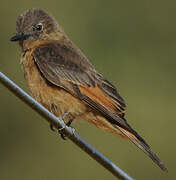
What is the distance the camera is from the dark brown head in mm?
6676

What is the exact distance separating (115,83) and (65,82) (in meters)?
3.17

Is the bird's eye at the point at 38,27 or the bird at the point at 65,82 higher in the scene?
the bird's eye at the point at 38,27

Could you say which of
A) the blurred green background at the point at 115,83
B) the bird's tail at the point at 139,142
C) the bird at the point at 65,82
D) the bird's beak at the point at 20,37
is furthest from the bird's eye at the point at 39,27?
the blurred green background at the point at 115,83

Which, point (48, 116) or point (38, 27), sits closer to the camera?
point (48, 116)

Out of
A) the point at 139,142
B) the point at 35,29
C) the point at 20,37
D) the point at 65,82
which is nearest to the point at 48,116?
the point at 139,142

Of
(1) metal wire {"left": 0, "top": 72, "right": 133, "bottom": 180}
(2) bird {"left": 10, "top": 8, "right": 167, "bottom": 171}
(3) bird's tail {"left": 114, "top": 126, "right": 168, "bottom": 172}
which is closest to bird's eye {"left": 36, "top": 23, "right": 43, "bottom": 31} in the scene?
(2) bird {"left": 10, "top": 8, "right": 167, "bottom": 171}

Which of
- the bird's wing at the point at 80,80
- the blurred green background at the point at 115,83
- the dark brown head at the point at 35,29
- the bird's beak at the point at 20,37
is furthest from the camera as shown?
the blurred green background at the point at 115,83

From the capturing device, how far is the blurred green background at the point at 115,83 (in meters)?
9.07

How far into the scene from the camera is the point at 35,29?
6840 millimetres

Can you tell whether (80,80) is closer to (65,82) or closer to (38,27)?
(65,82)

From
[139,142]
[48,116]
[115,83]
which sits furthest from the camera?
[115,83]

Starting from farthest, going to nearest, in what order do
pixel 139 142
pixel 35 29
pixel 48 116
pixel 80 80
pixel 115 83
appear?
pixel 115 83
pixel 35 29
pixel 80 80
pixel 139 142
pixel 48 116

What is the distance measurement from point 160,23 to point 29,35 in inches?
188

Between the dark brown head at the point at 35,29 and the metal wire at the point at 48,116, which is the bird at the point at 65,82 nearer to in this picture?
the dark brown head at the point at 35,29
